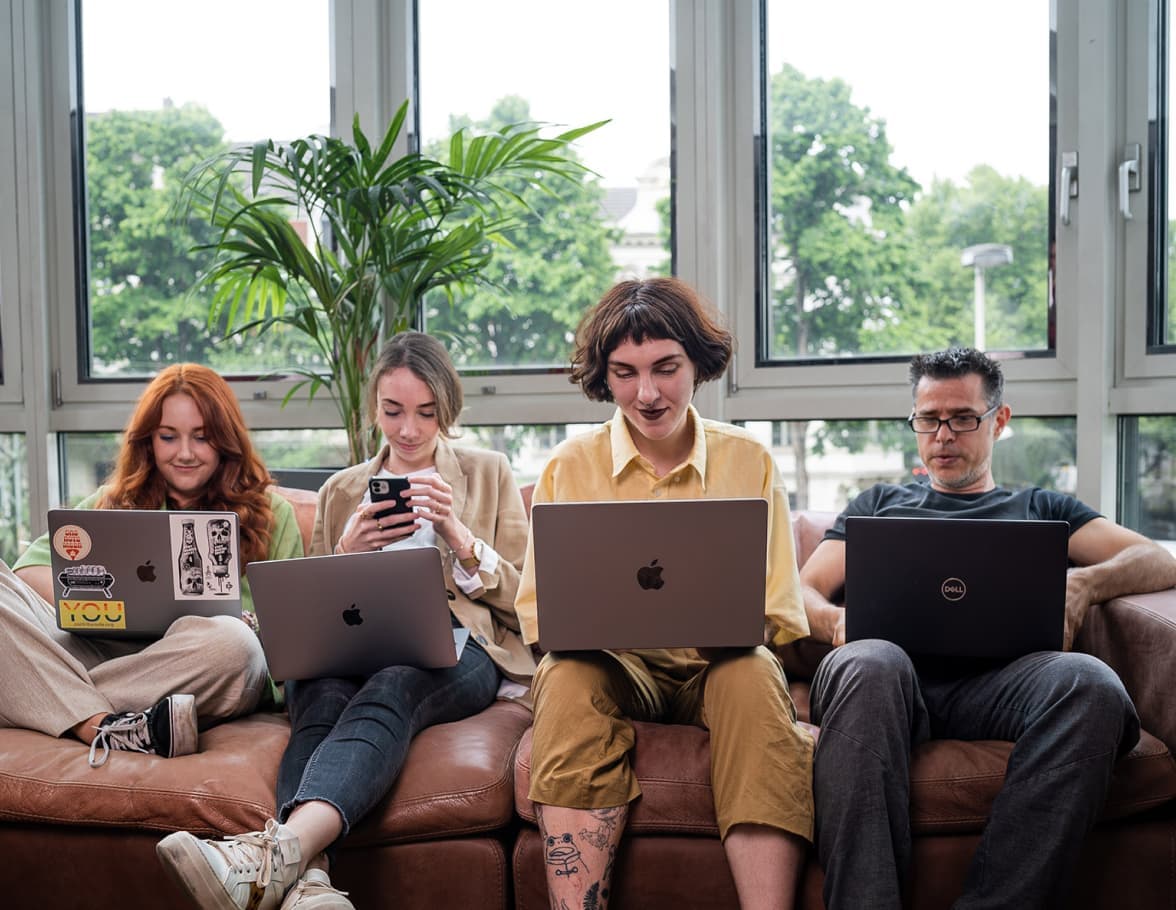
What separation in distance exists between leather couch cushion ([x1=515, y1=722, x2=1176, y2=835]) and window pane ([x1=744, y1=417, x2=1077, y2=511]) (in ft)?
A: 3.87

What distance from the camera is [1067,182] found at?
2629 mm

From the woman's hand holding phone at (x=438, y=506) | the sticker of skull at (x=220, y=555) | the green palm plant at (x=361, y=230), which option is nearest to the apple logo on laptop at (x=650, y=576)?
the woman's hand holding phone at (x=438, y=506)

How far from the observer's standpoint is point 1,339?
3.27 m

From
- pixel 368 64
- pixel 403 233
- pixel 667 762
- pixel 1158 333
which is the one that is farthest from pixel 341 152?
pixel 1158 333

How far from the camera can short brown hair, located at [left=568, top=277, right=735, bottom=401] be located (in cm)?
186

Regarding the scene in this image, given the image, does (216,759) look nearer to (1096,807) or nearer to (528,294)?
(1096,807)

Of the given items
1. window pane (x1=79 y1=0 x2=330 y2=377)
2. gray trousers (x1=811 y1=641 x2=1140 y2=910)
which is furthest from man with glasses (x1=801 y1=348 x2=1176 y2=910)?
window pane (x1=79 y1=0 x2=330 y2=377)

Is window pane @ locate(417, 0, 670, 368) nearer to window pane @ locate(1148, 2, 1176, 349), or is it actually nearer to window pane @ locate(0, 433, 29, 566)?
window pane @ locate(1148, 2, 1176, 349)

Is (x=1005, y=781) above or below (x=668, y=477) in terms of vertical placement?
below

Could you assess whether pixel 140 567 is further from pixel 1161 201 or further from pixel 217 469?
pixel 1161 201

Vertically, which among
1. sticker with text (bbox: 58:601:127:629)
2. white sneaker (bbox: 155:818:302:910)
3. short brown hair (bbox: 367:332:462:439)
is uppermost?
short brown hair (bbox: 367:332:462:439)

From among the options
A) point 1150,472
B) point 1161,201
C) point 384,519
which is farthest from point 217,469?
point 1161,201

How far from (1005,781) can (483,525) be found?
1.10 metres

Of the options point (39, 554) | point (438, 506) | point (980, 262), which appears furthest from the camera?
point (980, 262)
